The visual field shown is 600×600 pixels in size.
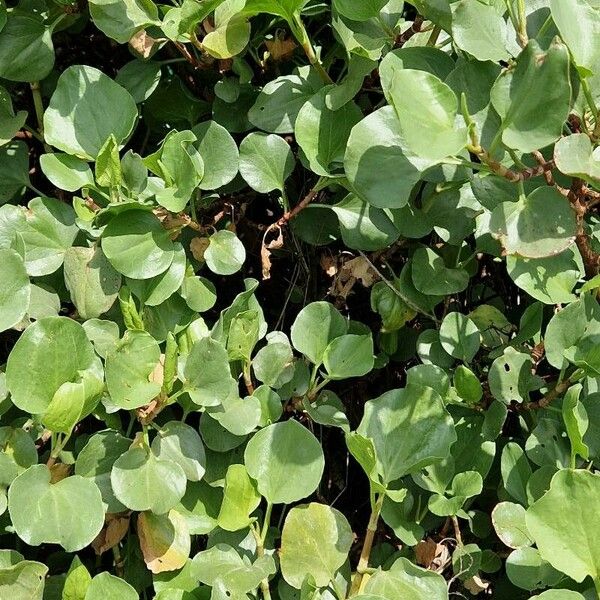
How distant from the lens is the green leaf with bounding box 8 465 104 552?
75 centimetres

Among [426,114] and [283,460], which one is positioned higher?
[426,114]

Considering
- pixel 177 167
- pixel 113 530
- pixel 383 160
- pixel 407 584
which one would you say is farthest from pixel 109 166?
pixel 407 584

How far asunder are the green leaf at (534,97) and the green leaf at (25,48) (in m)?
0.51

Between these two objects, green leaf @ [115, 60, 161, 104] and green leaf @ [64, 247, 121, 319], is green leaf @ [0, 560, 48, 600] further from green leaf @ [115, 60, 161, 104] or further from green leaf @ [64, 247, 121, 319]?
green leaf @ [115, 60, 161, 104]

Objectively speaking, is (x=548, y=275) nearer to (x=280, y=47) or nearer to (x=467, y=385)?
(x=467, y=385)

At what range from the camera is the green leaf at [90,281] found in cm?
86

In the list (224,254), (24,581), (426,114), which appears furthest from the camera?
(224,254)

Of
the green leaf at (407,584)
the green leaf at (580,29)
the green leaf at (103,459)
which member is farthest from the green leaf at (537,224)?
the green leaf at (103,459)

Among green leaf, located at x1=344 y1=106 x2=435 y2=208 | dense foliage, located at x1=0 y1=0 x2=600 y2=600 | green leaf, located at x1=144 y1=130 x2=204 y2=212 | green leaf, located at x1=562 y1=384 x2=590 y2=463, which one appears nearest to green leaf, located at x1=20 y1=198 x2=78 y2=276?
dense foliage, located at x1=0 y1=0 x2=600 y2=600

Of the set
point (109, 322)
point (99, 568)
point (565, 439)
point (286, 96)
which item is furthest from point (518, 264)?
point (99, 568)

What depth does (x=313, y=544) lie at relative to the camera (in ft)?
2.72

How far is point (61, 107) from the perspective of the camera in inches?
35.0

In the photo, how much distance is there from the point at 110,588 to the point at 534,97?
0.59 m

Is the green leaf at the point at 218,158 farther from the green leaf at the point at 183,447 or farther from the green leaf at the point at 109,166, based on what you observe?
the green leaf at the point at 183,447
